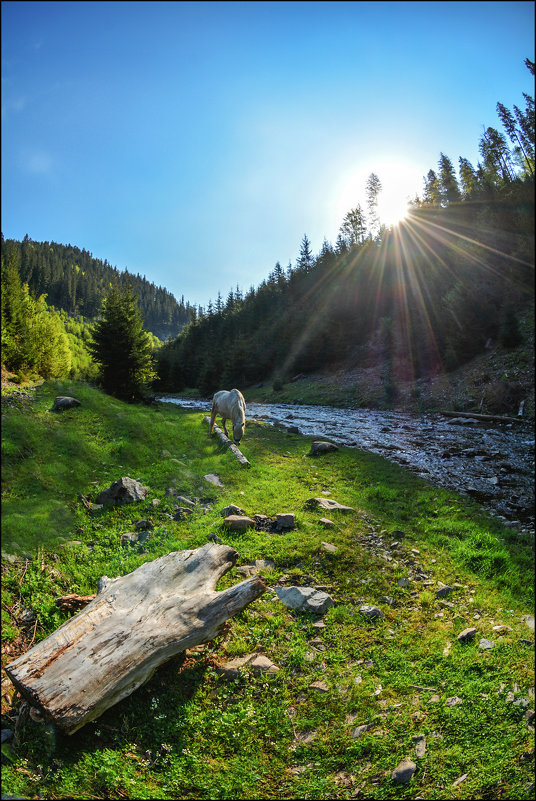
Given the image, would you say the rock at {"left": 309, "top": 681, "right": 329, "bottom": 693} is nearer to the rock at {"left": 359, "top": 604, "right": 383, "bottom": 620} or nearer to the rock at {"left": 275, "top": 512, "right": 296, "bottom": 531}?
the rock at {"left": 359, "top": 604, "right": 383, "bottom": 620}

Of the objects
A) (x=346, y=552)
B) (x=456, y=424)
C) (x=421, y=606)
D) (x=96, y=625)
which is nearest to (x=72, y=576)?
(x=96, y=625)

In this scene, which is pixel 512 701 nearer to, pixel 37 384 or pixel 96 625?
pixel 96 625

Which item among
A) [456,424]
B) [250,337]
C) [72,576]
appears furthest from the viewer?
[456,424]

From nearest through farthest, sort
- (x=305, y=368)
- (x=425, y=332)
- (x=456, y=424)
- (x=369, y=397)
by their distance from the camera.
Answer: (x=305, y=368), (x=456, y=424), (x=369, y=397), (x=425, y=332)

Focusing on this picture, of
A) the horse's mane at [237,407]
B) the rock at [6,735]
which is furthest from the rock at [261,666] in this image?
the horse's mane at [237,407]

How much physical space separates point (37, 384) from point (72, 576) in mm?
3321

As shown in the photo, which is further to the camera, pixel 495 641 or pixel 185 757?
pixel 495 641

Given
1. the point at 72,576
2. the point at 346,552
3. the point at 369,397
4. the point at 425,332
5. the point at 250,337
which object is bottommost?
the point at 346,552

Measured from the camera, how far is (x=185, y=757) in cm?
346

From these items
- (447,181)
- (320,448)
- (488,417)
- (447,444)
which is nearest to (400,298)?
(447,181)

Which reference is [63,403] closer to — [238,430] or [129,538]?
[129,538]

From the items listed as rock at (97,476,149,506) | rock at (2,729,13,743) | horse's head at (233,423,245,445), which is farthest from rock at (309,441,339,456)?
rock at (2,729,13,743)

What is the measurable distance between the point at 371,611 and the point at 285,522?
2.77 metres

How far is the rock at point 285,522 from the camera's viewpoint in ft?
26.1
